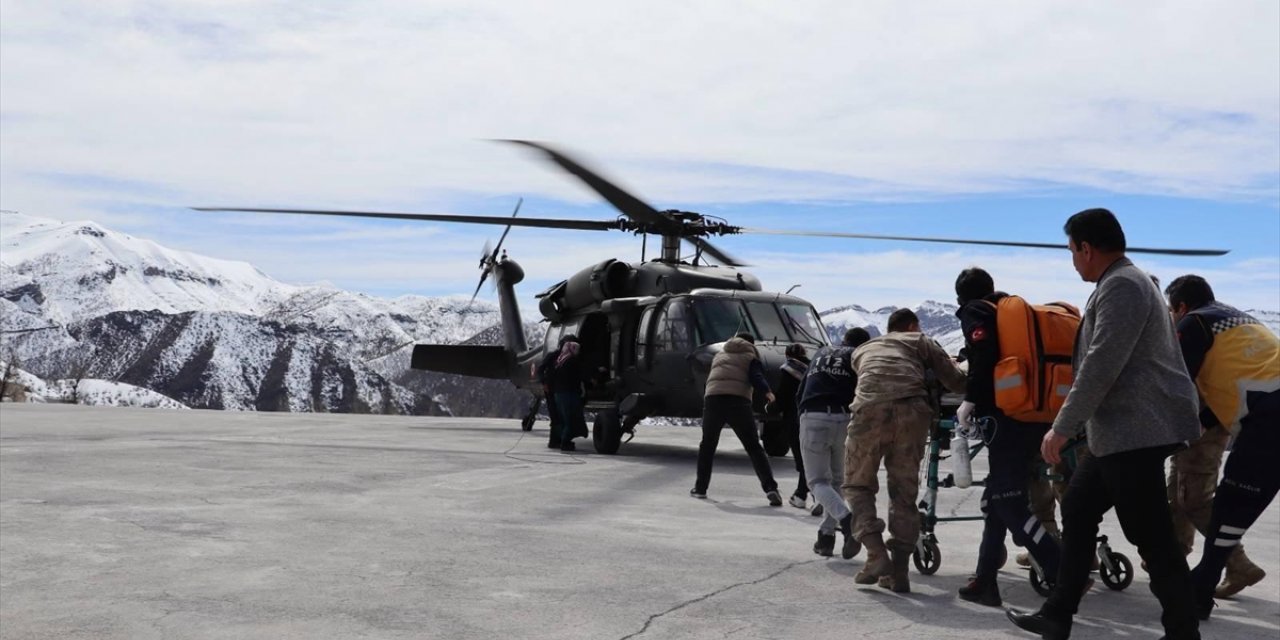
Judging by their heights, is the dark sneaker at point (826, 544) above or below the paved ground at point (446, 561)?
above

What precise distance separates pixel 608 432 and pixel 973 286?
9.94 m

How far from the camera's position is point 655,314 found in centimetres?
1590

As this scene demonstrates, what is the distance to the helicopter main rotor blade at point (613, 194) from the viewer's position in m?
13.6

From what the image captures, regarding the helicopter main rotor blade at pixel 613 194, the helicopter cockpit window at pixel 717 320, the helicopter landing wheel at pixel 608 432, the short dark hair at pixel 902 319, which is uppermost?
the helicopter main rotor blade at pixel 613 194

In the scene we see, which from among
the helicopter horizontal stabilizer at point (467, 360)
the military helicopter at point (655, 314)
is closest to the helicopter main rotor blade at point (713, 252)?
the military helicopter at point (655, 314)

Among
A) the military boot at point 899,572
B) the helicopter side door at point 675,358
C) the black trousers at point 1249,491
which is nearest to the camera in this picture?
the black trousers at point 1249,491

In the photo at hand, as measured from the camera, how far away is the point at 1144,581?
277 inches

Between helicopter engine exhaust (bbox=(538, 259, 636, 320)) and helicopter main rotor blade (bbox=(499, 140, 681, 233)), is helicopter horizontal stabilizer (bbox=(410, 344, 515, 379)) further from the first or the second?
helicopter main rotor blade (bbox=(499, 140, 681, 233))

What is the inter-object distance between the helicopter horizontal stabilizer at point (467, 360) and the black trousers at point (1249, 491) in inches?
641

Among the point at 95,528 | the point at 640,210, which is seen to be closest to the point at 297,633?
the point at 95,528

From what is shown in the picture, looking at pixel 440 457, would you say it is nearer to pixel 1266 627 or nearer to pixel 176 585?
pixel 176 585

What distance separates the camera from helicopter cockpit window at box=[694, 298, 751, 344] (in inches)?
596

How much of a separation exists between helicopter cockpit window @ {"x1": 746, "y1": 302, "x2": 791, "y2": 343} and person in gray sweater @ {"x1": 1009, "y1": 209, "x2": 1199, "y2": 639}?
982 cm

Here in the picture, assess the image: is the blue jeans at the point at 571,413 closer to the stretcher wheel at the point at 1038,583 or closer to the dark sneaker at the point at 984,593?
the stretcher wheel at the point at 1038,583
